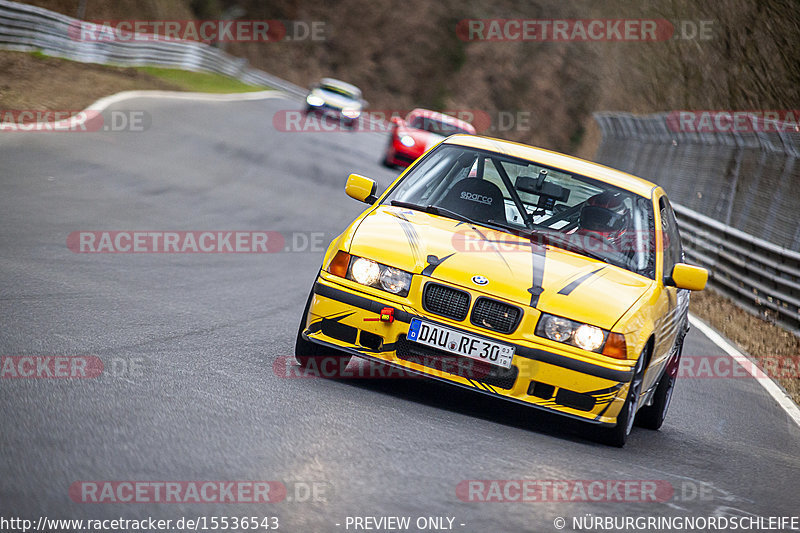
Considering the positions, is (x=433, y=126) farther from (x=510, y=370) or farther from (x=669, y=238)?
(x=510, y=370)

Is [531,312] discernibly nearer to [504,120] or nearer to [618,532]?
[618,532]

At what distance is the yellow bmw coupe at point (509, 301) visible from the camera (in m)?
6.04

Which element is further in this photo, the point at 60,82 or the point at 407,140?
the point at 407,140

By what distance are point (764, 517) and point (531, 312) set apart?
1.54 meters

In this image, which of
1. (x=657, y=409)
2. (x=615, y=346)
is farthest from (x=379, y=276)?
(x=657, y=409)

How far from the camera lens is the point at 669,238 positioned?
24.9 ft

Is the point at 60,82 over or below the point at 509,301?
below

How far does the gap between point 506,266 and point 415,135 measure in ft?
68.9

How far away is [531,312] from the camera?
19.8 feet

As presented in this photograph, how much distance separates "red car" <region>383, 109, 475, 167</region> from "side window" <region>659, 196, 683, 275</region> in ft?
60.6

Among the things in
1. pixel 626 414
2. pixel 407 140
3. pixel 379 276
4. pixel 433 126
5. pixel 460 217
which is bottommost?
pixel 407 140

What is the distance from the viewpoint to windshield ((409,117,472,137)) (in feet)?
90.9

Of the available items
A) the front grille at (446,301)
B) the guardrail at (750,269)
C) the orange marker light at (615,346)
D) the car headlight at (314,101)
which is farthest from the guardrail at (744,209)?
the car headlight at (314,101)

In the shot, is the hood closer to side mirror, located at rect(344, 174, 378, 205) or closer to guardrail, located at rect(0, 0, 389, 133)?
side mirror, located at rect(344, 174, 378, 205)
